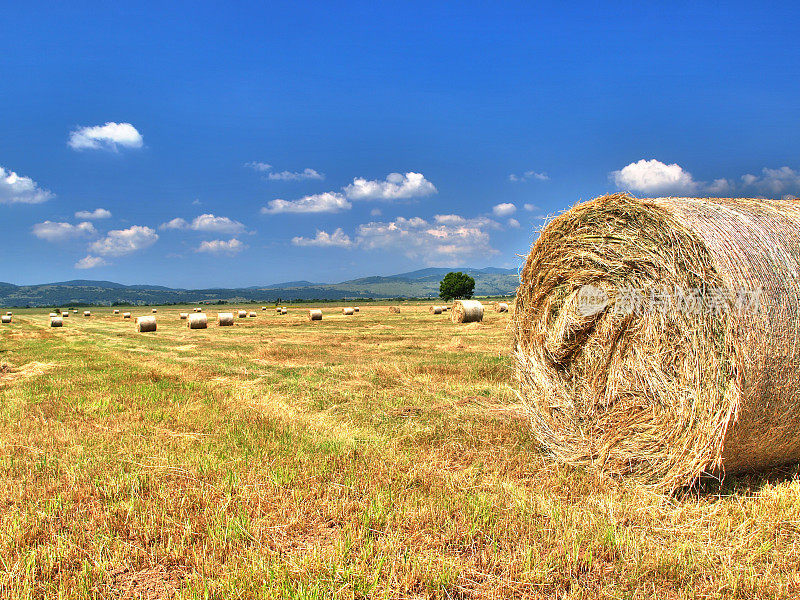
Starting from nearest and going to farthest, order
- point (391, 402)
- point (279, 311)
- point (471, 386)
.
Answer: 1. point (391, 402)
2. point (471, 386)
3. point (279, 311)

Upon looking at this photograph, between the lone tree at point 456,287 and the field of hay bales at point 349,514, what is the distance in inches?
3666

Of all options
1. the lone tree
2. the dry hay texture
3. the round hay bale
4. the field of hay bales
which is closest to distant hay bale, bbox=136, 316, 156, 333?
the round hay bale

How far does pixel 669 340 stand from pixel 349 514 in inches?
149

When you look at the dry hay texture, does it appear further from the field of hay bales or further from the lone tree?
the lone tree

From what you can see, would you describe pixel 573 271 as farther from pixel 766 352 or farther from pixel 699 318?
pixel 766 352

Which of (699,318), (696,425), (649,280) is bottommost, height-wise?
(696,425)

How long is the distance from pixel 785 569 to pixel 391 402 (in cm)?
583

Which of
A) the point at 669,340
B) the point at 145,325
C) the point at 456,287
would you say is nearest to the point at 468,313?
the point at 145,325

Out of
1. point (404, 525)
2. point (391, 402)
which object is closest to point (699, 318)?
point (404, 525)

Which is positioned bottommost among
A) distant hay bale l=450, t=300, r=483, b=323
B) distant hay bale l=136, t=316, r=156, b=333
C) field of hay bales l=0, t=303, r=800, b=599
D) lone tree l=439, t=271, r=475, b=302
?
field of hay bales l=0, t=303, r=800, b=599

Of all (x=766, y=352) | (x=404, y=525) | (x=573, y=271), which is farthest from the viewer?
(x=573, y=271)

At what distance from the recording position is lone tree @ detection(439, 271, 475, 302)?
10081 cm

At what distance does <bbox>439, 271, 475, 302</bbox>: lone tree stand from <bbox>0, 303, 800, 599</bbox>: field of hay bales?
9312 cm

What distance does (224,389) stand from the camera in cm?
1003
